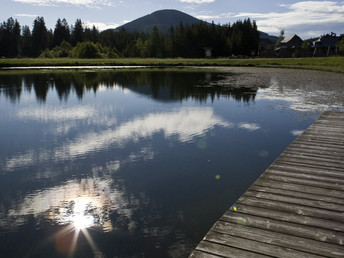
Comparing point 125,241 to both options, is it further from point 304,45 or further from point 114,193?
point 304,45

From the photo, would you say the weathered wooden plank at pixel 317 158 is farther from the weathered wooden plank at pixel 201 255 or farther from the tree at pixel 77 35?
the tree at pixel 77 35

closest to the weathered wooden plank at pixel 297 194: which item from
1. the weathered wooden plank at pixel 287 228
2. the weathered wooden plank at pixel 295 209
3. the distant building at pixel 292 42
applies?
the weathered wooden plank at pixel 295 209

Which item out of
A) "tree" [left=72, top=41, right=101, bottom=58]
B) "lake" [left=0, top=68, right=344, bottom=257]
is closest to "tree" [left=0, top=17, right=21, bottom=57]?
"tree" [left=72, top=41, right=101, bottom=58]

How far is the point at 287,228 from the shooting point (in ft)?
14.7

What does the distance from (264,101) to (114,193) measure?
1623 centimetres

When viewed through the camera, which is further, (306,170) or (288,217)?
(306,170)

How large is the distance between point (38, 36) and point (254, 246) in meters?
149

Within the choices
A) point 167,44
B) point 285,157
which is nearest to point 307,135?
point 285,157

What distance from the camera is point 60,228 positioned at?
582 cm

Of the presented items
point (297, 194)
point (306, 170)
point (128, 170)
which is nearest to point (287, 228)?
point (297, 194)

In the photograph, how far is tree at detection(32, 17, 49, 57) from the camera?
13412 cm

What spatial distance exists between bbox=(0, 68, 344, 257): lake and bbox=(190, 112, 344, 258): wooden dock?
1034 millimetres

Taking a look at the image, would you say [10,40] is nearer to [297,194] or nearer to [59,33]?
[59,33]

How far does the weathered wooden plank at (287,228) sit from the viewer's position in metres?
4.25
